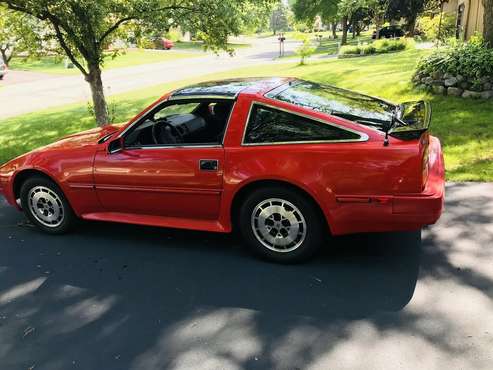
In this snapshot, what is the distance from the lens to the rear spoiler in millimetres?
3547

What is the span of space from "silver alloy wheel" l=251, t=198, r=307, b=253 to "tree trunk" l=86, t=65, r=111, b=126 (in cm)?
544

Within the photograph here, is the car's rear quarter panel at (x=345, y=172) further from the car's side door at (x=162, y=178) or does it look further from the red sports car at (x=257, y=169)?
the car's side door at (x=162, y=178)

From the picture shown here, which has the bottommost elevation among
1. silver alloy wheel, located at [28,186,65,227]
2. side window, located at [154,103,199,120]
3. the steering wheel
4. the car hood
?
silver alloy wheel, located at [28,186,65,227]

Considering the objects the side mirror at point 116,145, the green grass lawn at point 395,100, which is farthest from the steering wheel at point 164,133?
the green grass lawn at point 395,100

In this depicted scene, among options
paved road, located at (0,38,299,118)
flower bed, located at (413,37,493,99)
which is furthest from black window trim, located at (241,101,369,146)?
paved road, located at (0,38,299,118)

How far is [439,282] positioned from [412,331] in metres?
0.67

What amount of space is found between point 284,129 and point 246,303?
140 centimetres

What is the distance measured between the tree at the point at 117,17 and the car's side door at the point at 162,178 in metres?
3.57

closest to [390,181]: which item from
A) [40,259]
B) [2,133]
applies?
[40,259]

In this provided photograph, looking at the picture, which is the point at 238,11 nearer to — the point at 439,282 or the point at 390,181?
the point at 390,181

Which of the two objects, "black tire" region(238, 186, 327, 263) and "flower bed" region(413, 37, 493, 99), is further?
"flower bed" region(413, 37, 493, 99)

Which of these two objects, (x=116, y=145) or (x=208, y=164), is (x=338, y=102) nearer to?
(x=208, y=164)

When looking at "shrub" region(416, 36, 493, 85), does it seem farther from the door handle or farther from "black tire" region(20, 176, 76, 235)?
"black tire" region(20, 176, 76, 235)

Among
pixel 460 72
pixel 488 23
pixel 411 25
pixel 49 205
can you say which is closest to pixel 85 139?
pixel 49 205
